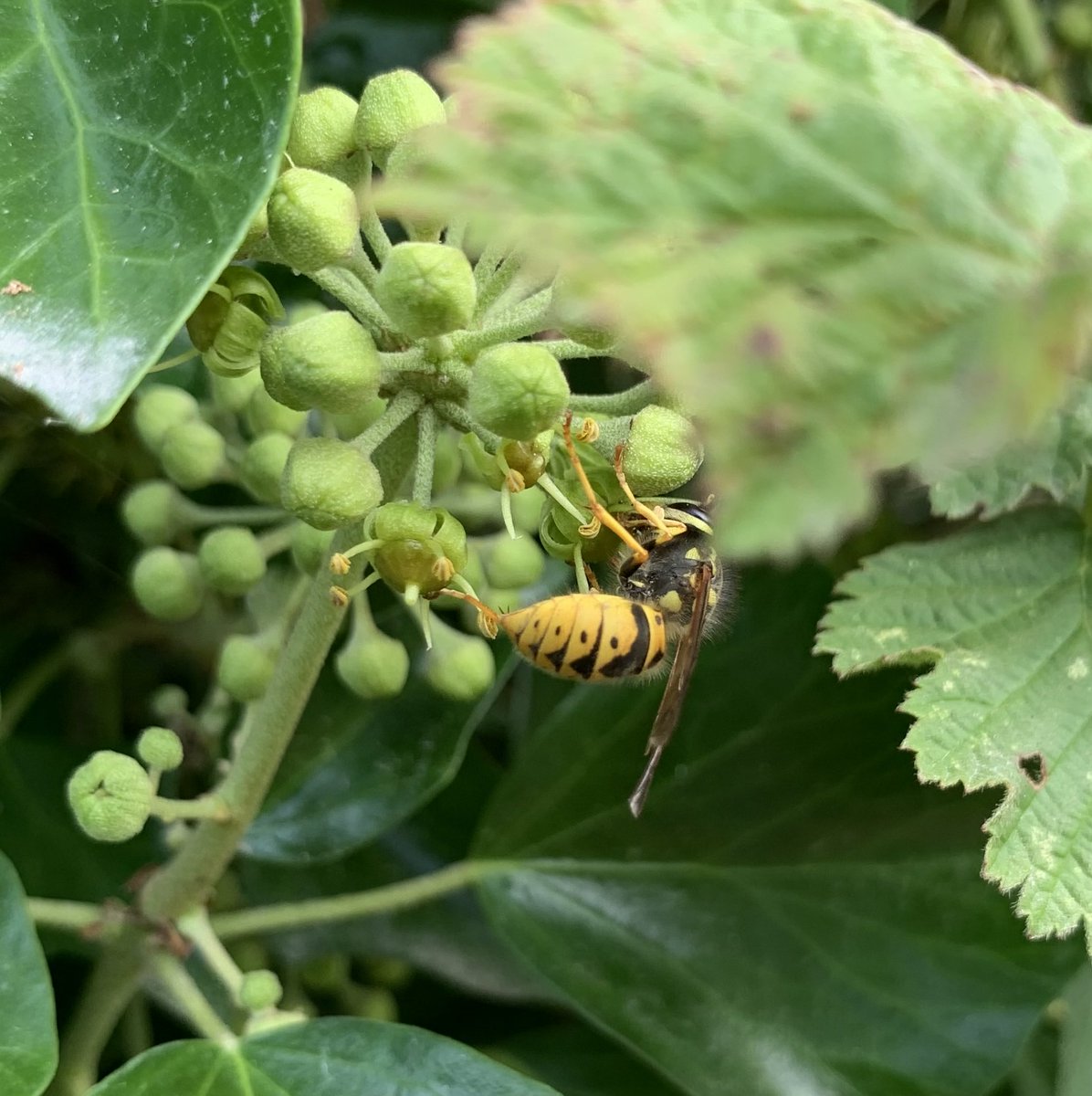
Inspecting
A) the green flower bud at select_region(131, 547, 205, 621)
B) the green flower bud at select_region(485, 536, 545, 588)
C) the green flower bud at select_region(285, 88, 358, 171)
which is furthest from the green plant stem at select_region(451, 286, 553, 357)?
the green flower bud at select_region(131, 547, 205, 621)

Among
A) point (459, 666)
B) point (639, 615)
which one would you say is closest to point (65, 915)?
point (459, 666)

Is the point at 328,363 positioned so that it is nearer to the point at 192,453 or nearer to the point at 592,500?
the point at 592,500

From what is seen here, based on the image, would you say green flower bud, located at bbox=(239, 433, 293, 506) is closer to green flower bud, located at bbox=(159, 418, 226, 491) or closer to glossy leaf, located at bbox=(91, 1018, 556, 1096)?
green flower bud, located at bbox=(159, 418, 226, 491)

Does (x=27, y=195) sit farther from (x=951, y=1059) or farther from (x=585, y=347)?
(x=951, y=1059)

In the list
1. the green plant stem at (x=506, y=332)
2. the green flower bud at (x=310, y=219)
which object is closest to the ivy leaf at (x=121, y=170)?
the green flower bud at (x=310, y=219)

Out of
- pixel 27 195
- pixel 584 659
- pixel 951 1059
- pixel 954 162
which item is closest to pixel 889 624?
pixel 584 659

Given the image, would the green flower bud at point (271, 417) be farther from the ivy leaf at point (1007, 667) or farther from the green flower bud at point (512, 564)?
the ivy leaf at point (1007, 667)
